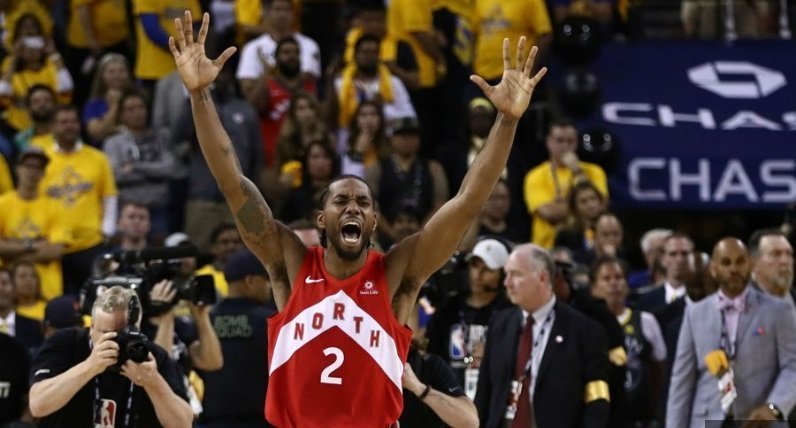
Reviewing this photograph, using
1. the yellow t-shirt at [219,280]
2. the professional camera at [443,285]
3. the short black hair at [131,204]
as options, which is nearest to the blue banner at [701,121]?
the yellow t-shirt at [219,280]

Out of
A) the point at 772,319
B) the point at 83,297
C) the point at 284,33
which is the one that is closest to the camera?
the point at 83,297

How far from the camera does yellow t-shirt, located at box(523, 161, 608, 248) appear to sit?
1441 cm

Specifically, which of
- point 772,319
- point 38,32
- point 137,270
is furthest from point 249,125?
point 772,319

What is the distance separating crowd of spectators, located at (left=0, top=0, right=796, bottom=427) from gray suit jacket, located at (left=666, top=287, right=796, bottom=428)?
10 centimetres

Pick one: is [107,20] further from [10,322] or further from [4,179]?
[10,322]

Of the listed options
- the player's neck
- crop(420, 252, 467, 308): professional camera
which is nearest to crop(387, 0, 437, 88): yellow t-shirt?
crop(420, 252, 467, 308): professional camera

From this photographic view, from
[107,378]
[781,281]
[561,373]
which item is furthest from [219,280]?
[781,281]

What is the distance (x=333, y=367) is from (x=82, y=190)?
7.69 meters

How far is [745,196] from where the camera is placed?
15258mm

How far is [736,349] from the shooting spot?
1002cm

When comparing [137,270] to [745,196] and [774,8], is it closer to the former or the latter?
[745,196]

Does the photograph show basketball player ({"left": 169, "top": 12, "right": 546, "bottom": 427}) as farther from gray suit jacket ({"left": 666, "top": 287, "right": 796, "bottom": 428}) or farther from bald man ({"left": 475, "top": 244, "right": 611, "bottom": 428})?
gray suit jacket ({"left": 666, "top": 287, "right": 796, "bottom": 428})

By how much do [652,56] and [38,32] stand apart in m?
5.77

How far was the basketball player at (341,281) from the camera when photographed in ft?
22.4
